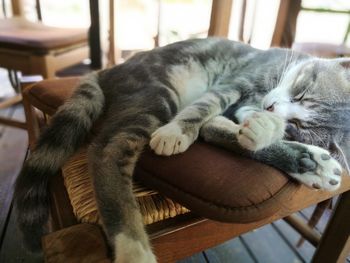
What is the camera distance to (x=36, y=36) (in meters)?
1.19

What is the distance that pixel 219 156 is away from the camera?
1.71 feet

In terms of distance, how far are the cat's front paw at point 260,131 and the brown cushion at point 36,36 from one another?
2.87 ft

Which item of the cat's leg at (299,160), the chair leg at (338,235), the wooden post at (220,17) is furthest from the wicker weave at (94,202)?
the wooden post at (220,17)

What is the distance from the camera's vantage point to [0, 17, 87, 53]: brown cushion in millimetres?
1100

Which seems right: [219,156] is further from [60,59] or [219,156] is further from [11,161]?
[11,161]

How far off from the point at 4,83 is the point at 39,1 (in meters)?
0.72

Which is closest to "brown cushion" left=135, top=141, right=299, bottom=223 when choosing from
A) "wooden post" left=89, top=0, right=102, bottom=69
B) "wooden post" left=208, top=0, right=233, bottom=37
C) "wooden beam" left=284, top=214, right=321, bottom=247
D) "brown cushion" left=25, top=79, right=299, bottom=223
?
"brown cushion" left=25, top=79, right=299, bottom=223

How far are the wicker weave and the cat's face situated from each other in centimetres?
29

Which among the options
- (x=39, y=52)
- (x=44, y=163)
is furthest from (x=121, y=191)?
(x=39, y=52)

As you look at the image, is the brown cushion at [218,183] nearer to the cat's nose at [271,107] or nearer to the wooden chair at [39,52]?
the cat's nose at [271,107]

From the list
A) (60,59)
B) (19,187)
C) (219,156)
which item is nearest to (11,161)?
(60,59)

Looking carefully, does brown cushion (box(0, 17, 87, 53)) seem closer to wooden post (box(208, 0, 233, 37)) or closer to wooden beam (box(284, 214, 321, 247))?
wooden post (box(208, 0, 233, 37))

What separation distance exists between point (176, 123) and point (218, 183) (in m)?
0.18

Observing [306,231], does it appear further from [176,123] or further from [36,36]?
[36,36]
